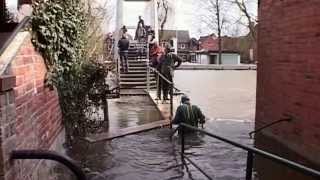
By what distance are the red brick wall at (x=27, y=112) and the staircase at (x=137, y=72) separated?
18426 mm

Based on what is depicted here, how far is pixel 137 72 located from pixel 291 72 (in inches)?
741

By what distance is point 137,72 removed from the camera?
2820cm

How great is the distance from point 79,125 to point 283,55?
409 centimetres

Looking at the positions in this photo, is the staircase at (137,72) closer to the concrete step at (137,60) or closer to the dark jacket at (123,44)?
the concrete step at (137,60)

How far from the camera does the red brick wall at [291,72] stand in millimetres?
8500

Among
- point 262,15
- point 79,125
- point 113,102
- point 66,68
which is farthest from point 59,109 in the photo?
point 113,102

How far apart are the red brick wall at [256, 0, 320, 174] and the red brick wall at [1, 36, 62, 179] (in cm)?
398

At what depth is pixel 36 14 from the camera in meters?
6.64

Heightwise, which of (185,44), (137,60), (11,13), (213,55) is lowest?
(213,55)

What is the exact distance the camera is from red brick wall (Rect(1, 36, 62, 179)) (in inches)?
166

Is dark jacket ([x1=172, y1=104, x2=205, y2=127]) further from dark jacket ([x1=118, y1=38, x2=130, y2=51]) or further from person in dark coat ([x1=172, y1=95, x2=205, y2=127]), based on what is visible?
dark jacket ([x1=118, y1=38, x2=130, y2=51])

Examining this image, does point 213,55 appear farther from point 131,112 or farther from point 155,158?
point 155,158

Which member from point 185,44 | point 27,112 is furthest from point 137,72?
point 185,44

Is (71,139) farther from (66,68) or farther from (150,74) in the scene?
(150,74)
